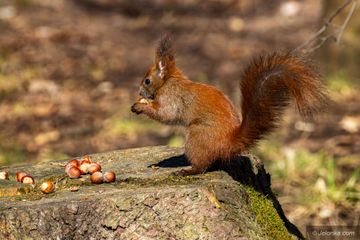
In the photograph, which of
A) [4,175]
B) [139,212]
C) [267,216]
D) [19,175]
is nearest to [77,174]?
[19,175]

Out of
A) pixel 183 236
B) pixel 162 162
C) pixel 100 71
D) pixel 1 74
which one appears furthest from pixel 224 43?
pixel 183 236

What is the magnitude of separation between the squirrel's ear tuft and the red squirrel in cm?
10

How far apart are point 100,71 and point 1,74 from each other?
1.07 metres

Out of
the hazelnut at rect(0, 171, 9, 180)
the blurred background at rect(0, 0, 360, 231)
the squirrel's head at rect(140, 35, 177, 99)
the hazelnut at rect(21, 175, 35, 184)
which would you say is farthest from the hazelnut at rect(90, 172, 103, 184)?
the blurred background at rect(0, 0, 360, 231)

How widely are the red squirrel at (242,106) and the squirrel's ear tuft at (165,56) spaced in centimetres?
10

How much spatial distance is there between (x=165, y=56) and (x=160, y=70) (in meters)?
0.08

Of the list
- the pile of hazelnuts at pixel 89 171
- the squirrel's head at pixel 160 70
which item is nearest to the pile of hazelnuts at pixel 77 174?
the pile of hazelnuts at pixel 89 171

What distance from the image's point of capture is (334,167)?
6.05 m

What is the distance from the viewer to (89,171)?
394cm

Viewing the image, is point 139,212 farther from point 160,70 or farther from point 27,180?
point 160,70

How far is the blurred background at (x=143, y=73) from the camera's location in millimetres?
6137

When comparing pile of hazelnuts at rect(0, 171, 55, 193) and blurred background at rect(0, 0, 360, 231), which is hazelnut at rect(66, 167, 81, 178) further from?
blurred background at rect(0, 0, 360, 231)

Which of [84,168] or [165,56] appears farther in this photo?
[165,56]

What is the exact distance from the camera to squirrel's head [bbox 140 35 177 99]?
4160 millimetres
